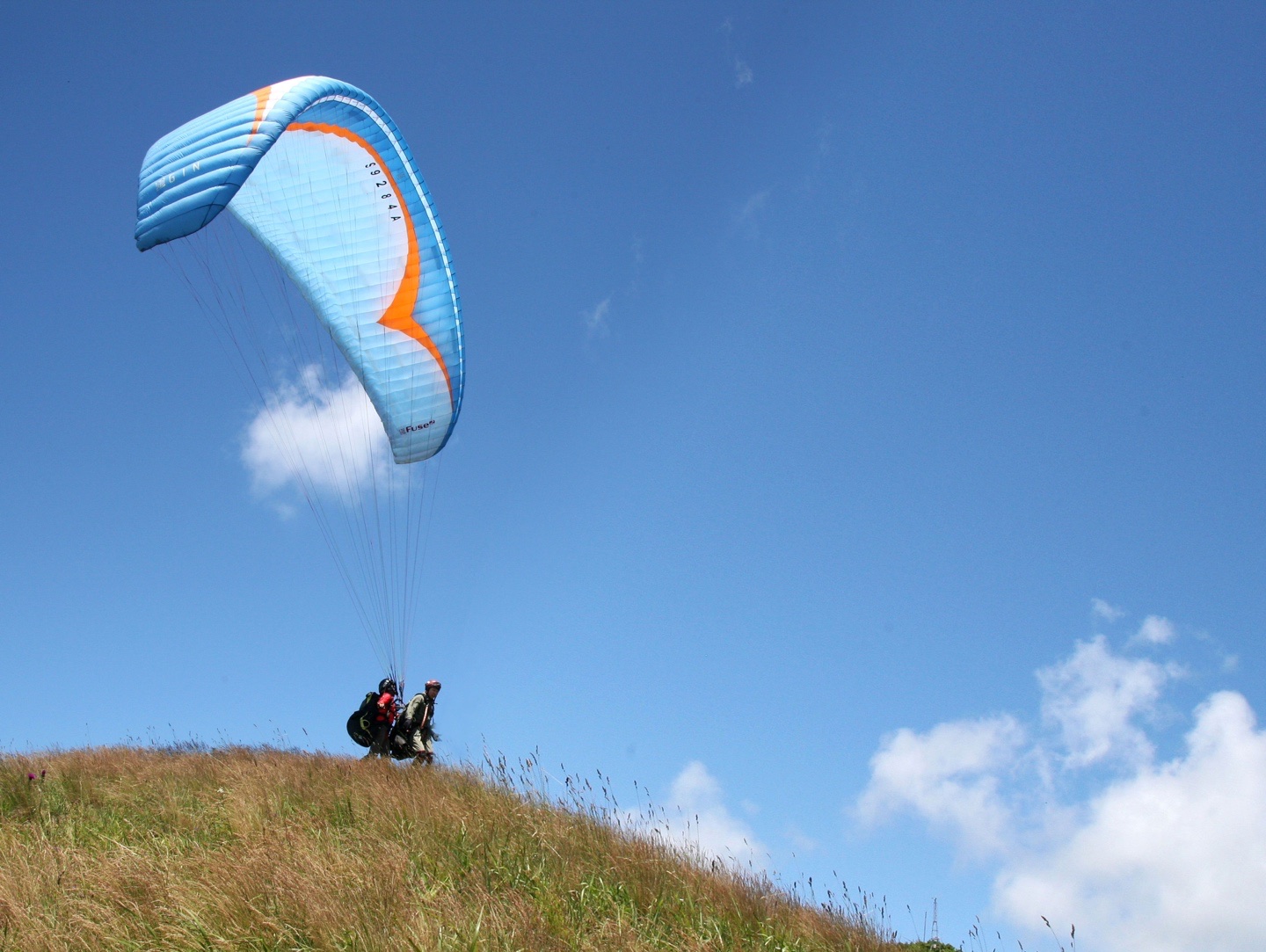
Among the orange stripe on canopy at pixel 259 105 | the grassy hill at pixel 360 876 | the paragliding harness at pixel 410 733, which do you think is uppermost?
the orange stripe on canopy at pixel 259 105

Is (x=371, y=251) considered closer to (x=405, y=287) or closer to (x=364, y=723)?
(x=405, y=287)

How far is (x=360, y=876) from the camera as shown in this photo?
5055 millimetres

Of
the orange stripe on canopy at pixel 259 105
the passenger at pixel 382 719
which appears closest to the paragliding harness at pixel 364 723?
the passenger at pixel 382 719

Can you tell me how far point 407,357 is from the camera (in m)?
11.8

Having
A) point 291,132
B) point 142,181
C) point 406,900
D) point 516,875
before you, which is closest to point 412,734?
point 516,875

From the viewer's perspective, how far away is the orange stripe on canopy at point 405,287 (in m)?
11.7

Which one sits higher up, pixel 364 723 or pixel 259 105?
pixel 259 105

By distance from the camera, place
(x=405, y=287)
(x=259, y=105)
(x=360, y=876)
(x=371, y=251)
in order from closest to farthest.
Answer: (x=360, y=876)
(x=259, y=105)
(x=371, y=251)
(x=405, y=287)

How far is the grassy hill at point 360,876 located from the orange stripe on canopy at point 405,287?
5.70 m

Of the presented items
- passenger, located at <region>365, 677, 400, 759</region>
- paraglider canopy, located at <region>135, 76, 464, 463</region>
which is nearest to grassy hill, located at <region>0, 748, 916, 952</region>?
passenger, located at <region>365, 677, 400, 759</region>

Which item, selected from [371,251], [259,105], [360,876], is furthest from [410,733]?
[259,105]

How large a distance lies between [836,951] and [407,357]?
876cm

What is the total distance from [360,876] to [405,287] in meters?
8.40

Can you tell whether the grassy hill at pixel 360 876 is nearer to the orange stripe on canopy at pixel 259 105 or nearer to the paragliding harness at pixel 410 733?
the paragliding harness at pixel 410 733
